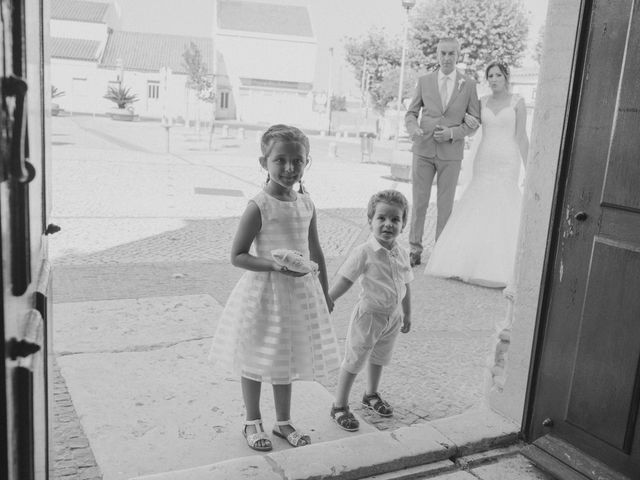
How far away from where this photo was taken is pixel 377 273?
325 centimetres

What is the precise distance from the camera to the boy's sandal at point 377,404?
11.3 feet

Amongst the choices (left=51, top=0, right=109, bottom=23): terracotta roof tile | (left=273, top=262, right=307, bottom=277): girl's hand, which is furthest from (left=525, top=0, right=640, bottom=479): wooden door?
(left=51, top=0, right=109, bottom=23): terracotta roof tile

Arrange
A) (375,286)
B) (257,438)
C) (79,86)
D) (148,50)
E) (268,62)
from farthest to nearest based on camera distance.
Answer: (148,50) < (268,62) < (79,86) < (375,286) < (257,438)

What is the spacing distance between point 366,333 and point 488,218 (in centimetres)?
359

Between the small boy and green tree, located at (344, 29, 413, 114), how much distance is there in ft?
154

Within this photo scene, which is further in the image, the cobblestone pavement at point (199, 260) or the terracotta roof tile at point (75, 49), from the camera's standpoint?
the terracotta roof tile at point (75, 49)

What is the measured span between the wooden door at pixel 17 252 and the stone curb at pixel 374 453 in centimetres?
136

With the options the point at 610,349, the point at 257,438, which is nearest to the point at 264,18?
the point at 257,438

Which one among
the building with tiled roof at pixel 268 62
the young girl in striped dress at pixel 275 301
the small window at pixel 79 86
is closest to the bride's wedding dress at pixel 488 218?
the young girl in striped dress at pixel 275 301

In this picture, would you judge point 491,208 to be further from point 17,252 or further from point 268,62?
point 268,62

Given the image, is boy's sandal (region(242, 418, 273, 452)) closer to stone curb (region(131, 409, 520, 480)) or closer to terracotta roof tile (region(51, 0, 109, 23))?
stone curb (region(131, 409, 520, 480))

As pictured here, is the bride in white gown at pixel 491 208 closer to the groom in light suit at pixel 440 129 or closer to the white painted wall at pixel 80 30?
the groom in light suit at pixel 440 129

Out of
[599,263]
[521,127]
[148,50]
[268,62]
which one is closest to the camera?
[599,263]

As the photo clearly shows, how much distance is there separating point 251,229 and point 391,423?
1292mm
